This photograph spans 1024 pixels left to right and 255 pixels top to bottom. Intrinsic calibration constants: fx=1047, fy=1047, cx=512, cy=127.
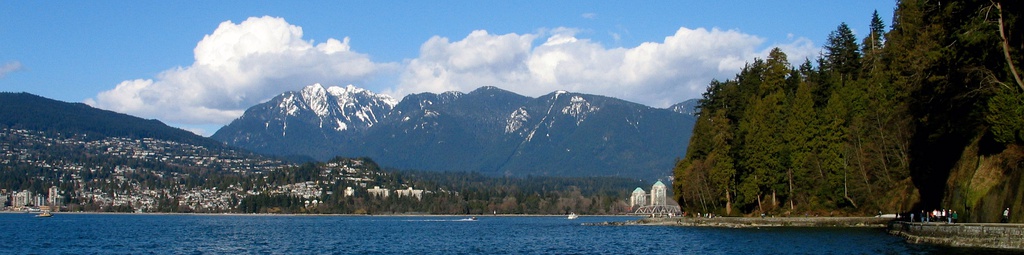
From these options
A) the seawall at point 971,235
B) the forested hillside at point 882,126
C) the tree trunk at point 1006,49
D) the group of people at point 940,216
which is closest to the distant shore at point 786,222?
the forested hillside at point 882,126

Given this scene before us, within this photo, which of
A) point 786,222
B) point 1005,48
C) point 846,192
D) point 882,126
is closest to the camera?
point 1005,48

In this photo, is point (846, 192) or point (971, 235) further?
point (846, 192)

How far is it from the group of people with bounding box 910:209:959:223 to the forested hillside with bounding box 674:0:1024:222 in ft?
1.87

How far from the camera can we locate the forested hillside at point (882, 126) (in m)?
52.5

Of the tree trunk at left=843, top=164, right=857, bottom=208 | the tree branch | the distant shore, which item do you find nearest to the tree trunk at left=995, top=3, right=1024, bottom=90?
the tree branch

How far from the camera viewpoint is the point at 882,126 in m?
84.4

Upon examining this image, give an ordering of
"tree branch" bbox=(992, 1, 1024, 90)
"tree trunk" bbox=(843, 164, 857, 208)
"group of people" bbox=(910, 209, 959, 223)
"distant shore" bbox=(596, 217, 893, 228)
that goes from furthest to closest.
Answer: "tree trunk" bbox=(843, 164, 857, 208) < "distant shore" bbox=(596, 217, 893, 228) < "group of people" bbox=(910, 209, 959, 223) < "tree branch" bbox=(992, 1, 1024, 90)

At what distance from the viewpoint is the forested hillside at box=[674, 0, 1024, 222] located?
172 feet

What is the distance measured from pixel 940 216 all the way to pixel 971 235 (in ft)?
32.1

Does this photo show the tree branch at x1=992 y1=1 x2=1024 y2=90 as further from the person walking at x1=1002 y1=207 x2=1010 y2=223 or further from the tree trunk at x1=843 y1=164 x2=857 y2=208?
the tree trunk at x1=843 y1=164 x2=857 y2=208

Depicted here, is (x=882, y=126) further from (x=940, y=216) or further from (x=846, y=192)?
(x=940, y=216)

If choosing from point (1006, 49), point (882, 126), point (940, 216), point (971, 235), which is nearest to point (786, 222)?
point (882, 126)

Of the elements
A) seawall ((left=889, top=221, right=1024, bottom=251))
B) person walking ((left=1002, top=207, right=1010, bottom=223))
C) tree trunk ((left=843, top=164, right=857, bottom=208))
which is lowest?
seawall ((left=889, top=221, right=1024, bottom=251))

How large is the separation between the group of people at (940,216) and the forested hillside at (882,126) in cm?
57
